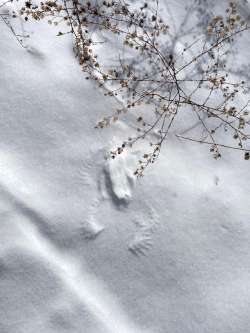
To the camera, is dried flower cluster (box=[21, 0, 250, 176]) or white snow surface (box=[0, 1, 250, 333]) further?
dried flower cluster (box=[21, 0, 250, 176])

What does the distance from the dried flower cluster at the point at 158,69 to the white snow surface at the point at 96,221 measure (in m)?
0.10

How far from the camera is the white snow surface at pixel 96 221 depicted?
229 centimetres

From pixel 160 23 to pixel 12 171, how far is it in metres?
1.30

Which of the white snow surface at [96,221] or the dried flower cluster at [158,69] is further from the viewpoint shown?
the dried flower cluster at [158,69]

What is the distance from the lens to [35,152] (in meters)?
2.40

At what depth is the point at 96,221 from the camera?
7.72 ft

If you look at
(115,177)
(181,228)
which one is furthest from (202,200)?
(115,177)

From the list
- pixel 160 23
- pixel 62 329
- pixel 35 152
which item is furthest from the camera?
pixel 160 23

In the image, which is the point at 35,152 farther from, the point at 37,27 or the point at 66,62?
the point at 37,27

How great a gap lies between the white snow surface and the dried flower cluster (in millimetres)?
96

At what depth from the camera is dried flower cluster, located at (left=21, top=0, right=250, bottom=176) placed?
2.49m

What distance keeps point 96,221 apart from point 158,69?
102cm

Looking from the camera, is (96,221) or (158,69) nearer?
(96,221)

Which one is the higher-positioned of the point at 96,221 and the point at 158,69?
the point at 158,69
